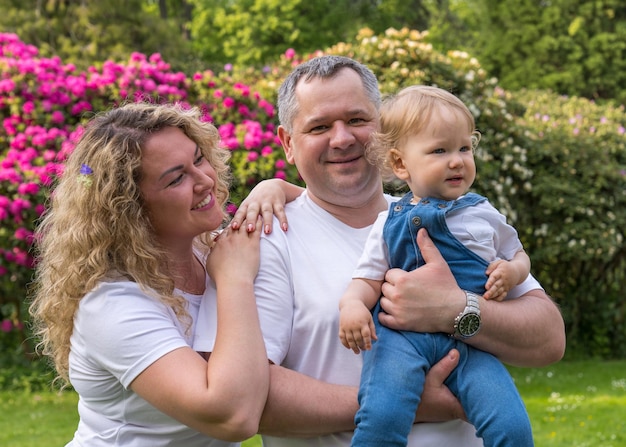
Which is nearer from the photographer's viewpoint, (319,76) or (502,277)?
(502,277)

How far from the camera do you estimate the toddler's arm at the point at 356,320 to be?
2580 millimetres

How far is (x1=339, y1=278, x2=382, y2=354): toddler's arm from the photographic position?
8.46ft

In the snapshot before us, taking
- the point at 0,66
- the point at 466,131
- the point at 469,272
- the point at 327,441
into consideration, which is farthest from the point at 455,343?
the point at 0,66

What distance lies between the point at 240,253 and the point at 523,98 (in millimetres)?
9540

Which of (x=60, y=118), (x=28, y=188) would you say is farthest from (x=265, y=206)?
(x=60, y=118)

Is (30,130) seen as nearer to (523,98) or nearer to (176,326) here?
(176,326)

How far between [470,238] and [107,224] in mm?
1184

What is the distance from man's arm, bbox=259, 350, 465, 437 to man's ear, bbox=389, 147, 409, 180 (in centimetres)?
65

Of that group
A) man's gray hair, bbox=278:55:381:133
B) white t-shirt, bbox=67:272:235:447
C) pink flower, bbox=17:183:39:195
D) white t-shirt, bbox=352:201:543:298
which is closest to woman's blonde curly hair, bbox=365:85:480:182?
man's gray hair, bbox=278:55:381:133

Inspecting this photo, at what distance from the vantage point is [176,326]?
2697 mm

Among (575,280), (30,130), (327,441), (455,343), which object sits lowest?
(575,280)

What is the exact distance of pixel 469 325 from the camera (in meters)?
2.65

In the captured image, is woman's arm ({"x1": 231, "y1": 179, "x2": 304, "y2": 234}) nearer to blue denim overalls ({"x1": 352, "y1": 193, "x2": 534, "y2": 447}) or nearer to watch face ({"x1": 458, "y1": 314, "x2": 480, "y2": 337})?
blue denim overalls ({"x1": 352, "y1": 193, "x2": 534, "y2": 447})

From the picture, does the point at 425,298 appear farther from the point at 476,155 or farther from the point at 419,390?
the point at 476,155
